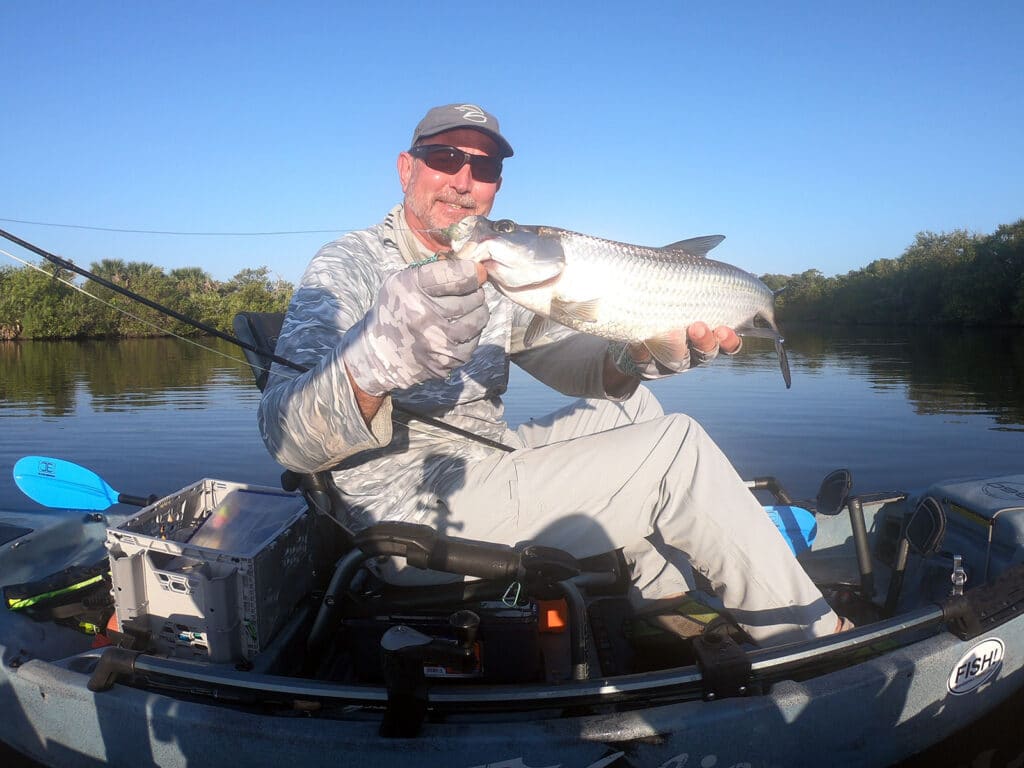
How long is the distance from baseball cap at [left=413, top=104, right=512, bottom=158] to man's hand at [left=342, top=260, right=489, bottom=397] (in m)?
1.37

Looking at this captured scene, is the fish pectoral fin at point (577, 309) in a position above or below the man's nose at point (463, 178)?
below

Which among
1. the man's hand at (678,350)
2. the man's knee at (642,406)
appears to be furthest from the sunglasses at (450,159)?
the man's knee at (642,406)

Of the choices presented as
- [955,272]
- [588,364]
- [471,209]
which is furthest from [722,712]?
[955,272]

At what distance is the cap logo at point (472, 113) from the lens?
3.47 meters

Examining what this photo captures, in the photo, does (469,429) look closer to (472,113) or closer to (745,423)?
(472,113)

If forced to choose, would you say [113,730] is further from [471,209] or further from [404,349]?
[471,209]

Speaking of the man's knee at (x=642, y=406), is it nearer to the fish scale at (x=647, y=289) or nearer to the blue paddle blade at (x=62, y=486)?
the fish scale at (x=647, y=289)

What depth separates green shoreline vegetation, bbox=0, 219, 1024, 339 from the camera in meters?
62.0

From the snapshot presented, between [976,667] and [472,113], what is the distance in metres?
3.64

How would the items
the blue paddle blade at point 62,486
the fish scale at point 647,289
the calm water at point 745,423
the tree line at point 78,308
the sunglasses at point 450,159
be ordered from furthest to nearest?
1. the tree line at point 78,308
2. the calm water at point 745,423
3. the blue paddle blade at point 62,486
4. the sunglasses at point 450,159
5. the fish scale at point 647,289

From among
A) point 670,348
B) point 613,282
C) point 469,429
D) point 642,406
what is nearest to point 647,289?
point 613,282

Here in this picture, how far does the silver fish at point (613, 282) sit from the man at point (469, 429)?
140 millimetres

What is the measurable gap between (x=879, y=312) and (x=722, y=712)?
83.6 metres

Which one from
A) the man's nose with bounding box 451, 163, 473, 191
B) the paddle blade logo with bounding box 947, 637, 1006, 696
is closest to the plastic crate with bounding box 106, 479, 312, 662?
the man's nose with bounding box 451, 163, 473, 191
